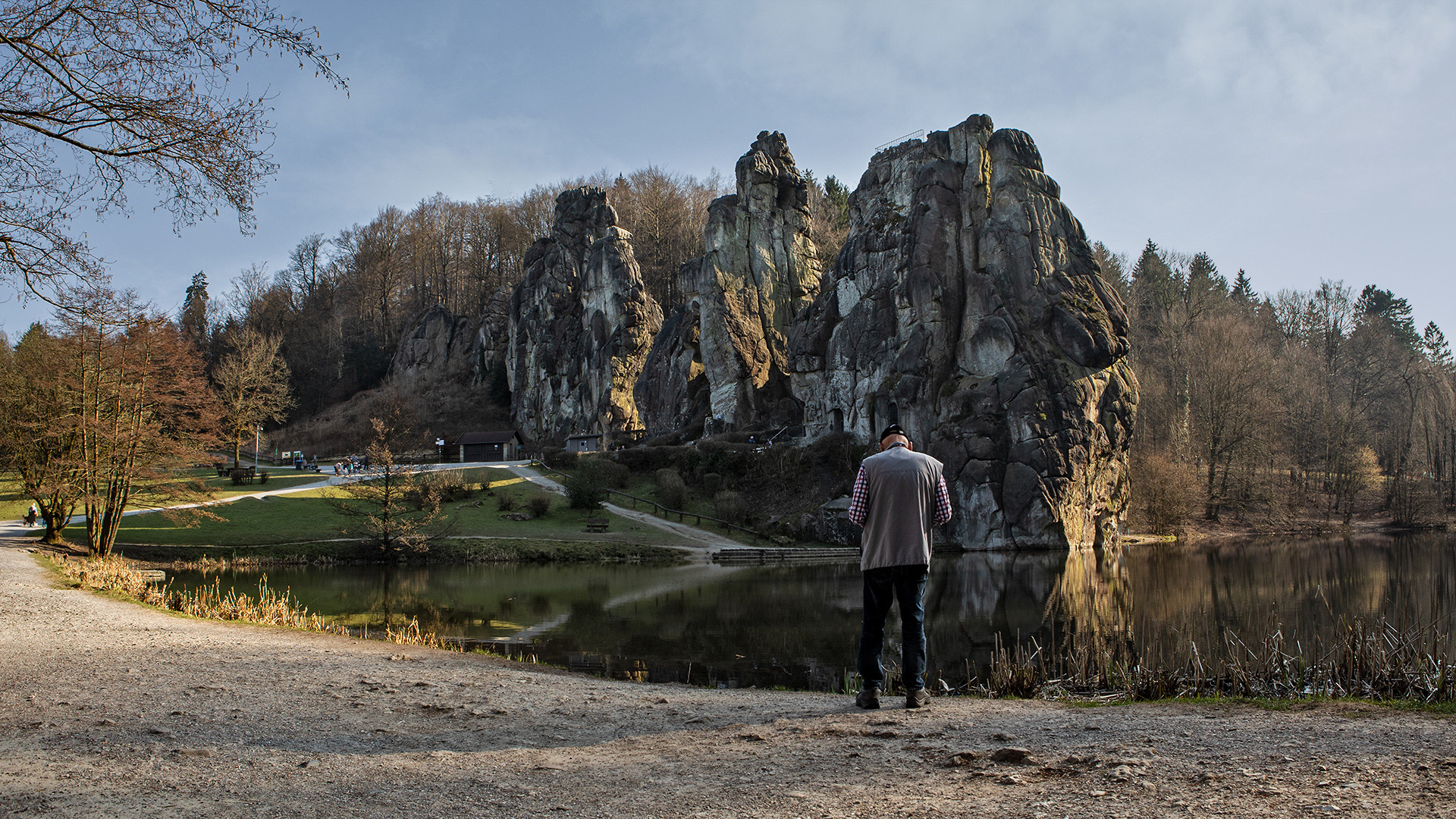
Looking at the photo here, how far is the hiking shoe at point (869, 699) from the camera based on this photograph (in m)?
7.44

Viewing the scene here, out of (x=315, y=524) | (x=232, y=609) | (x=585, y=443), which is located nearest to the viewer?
(x=232, y=609)

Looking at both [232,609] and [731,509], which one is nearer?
[232,609]

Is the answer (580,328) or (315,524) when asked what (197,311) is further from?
(315,524)

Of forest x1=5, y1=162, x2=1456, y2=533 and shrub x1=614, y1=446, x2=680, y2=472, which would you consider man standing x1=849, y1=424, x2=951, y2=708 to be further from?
shrub x1=614, y1=446, x2=680, y2=472

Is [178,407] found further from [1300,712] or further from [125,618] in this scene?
[1300,712]

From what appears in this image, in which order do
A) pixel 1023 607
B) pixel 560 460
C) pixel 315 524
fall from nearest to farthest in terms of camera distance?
1. pixel 1023 607
2. pixel 315 524
3. pixel 560 460

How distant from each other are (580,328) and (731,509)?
3806 centimetres

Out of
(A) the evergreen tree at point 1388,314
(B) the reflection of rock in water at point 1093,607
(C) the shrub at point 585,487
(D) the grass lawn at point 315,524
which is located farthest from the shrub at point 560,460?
(A) the evergreen tree at point 1388,314

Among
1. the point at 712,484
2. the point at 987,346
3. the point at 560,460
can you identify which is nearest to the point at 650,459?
the point at 712,484

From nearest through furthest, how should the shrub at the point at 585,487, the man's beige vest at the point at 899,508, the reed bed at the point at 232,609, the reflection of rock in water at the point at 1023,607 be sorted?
1. the man's beige vest at the point at 899,508
2. the reed bed at the point at 232,609
3. the reflection of rock in water at the point at 1023,607
4. the shrub at the point at 585,487

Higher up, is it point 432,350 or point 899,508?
point 432,350

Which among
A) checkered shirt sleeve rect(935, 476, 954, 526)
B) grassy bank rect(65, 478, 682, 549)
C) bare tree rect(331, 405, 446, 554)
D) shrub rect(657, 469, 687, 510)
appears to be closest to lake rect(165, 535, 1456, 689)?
bare tree rect(331, 405, 446, 554)

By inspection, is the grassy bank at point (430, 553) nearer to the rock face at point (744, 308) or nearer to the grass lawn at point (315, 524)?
the grass lawn at point (315, 524)

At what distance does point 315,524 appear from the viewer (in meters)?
36.6
